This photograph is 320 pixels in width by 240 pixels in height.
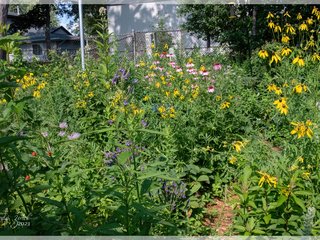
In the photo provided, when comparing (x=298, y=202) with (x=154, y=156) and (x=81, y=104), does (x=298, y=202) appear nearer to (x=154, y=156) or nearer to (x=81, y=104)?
(x=154, y=156)

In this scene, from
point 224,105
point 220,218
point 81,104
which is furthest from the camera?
point 81,104

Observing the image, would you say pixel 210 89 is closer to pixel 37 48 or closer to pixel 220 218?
pixel 220 218

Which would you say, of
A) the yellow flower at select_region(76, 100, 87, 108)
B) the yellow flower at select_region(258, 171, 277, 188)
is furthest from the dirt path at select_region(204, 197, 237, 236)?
the yellow flower at select_region(76, 100, 87, 108)

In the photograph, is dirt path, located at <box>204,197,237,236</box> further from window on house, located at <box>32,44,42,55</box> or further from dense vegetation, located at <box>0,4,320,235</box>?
window on house, located at <box>32,44,42,55</box>

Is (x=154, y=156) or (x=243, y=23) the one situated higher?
(x=243, y=23)

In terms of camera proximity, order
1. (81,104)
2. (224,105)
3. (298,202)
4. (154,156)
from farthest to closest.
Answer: (81,104), (224,105), (154,156), (298,202)

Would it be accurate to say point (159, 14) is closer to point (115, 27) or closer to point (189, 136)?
point (115, 27)

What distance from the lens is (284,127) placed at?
138 inches

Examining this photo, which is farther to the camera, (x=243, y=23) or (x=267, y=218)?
(x=243, y=23)

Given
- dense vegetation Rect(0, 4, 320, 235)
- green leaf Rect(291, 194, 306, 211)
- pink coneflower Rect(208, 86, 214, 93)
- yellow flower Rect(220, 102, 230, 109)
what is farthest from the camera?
pink coneflower Rect(208, 86, 214, 93)

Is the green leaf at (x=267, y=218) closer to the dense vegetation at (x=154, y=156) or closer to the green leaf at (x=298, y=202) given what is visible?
the dense vegetation at (x=154, y=156)

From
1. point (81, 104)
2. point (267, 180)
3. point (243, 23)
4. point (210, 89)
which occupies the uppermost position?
point (243, 23)

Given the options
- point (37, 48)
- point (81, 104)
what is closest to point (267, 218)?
Result: point (81, 104)

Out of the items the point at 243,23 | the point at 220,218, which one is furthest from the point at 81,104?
the point at 243,23
